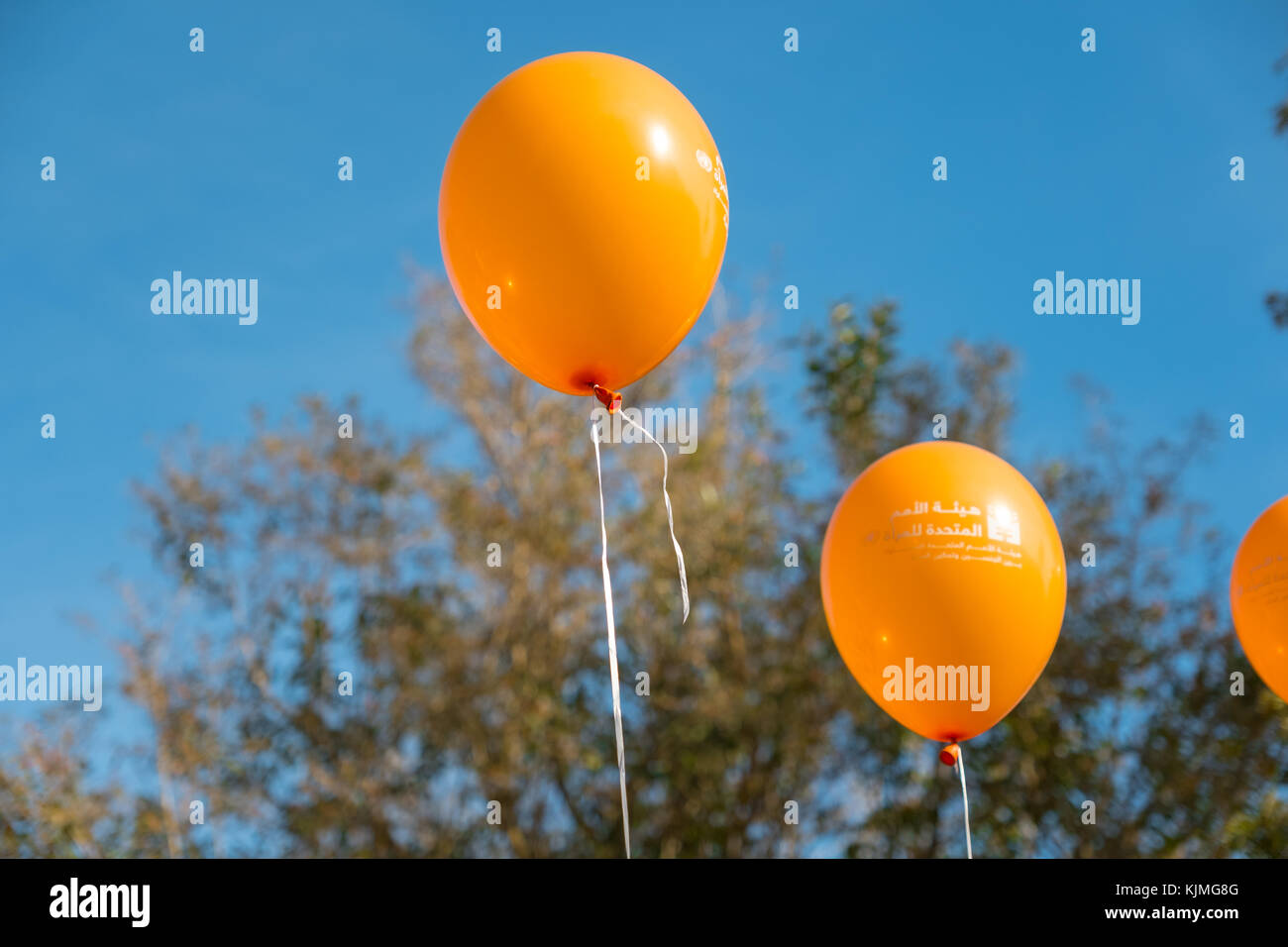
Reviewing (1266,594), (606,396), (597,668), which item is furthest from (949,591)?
(597,668)

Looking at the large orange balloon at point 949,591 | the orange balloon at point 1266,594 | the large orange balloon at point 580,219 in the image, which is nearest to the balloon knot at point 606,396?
the large orange balloon at point 580,219

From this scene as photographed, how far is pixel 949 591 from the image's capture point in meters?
3.29

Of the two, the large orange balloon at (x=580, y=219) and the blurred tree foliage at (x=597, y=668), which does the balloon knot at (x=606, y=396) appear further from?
the blurred tree foliage at (x=597, y=668)

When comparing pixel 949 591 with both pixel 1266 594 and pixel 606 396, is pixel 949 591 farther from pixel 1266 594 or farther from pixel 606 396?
pixel 1266 594

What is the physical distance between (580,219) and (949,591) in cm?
145

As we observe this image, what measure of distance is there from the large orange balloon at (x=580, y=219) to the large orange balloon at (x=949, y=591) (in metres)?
0.95

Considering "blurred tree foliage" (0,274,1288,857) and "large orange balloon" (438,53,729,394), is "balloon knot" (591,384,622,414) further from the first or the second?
"blurred tree foliage" (0,274,1288,857)

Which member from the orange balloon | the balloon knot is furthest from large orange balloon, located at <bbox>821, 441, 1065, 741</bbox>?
the balloon knot

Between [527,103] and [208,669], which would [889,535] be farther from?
[208,669]

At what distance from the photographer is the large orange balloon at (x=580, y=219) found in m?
2.70

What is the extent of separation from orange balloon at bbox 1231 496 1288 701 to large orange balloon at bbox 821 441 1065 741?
87 centimetres

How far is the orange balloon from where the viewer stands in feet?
12.6

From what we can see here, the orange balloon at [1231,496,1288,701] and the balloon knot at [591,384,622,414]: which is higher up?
the balloon knot at [591,384,622,414]

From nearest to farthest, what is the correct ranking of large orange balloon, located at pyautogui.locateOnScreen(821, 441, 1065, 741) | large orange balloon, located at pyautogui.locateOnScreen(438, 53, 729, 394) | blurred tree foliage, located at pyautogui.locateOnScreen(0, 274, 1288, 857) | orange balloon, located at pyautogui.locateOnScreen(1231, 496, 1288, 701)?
large orange balloon, located at pyautogui.locateOnScreen(438, 53, 729, 394), large orange balloon, located at pyautogui.locateOnScreen(821, 441, 1065, 741), orange balloon, located at pyautogui.locateOnScreen(1231, 496, 1288, 701), blurred tree foliage, located at pyautogui.locateOnScreen(0, 274, 1288, 857)
